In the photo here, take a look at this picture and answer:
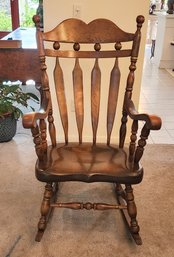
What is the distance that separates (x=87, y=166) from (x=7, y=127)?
1206 mm

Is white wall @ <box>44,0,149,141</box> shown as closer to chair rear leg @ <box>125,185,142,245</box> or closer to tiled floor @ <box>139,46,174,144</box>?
tiled floor @ <box>139,46,174,144</box>

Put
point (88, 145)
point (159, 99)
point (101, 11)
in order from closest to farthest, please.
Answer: point (88, 145), point (101, 11), point (159, 99)

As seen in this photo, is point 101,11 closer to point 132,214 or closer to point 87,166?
point 87,166

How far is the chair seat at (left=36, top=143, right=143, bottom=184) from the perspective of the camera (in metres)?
1.30

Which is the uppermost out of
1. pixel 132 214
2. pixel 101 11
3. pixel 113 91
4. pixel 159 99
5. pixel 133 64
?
pixel 101 11

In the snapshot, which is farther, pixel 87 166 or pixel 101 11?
pixel 101 11

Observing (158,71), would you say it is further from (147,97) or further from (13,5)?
(13,5)

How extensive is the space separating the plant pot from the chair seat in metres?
0.90

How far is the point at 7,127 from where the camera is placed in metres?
2.35

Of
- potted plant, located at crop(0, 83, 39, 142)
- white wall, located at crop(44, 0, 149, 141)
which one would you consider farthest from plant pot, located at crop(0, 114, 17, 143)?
white wall, located at crop(44, 0, 149, 141)

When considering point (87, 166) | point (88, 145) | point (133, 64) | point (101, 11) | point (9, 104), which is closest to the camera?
point (87, 166)

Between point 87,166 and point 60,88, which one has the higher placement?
point 60,88

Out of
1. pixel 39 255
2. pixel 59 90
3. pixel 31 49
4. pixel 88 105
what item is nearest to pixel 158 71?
pixel 88 105

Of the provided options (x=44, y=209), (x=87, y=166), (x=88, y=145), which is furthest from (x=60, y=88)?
(x=44, y=209)
